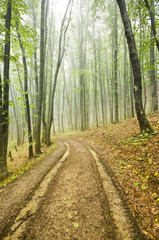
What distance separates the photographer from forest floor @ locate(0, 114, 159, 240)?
83.9 inches

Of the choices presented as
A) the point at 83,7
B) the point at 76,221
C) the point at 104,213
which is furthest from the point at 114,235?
the point at 83,7

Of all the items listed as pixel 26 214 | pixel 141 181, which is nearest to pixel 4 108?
pixel 26 214

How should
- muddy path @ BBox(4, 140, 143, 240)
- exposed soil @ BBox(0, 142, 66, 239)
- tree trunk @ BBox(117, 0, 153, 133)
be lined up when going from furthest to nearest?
tree trunk @ BBox(117, 0, 153, 133)
exposed soil @ BBox(0, 142, 66, 239)
muddy path @ BBox(4, 140, 143, 240)

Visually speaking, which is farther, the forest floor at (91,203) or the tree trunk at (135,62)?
the tree trunk at (135,62)

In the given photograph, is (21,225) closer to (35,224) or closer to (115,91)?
(35,224)

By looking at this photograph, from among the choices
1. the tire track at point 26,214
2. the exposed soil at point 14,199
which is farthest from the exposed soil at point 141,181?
the exposed soil at point 14,199

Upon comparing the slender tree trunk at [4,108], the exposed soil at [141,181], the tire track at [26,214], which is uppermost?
the slender tree trunk at [4,108]

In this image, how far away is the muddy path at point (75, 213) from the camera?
2109 millimetres

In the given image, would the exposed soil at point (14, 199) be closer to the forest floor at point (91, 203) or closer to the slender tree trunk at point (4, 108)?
the forest floor at point (91, 203)

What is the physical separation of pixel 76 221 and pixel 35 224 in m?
0.89

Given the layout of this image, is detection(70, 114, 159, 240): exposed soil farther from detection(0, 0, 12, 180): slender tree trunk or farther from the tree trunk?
detection(0, 0, 12, 180): slender tree trunk

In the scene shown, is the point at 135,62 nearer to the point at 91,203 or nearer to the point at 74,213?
the point at 91,203

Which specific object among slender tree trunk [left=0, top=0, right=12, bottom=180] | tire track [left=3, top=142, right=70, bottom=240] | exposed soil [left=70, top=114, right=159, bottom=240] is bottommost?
tire track [left=3, top=142, right=70, bottom=240]

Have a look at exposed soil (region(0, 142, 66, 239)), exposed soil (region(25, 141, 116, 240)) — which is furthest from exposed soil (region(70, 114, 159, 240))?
exposed soil (region(0, 142, 66, 239))
